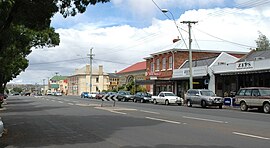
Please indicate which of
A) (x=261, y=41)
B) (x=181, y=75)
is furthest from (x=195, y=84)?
(x=261, y=41)

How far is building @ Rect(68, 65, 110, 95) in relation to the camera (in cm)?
13125

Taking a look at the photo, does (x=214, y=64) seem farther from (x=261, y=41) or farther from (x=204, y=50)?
(x=261, y=41)

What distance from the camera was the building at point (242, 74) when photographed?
37.0 m

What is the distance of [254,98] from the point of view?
2969 cm

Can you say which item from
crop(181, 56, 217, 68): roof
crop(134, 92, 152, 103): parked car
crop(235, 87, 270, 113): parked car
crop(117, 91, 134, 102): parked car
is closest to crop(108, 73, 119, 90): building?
crop(117, 91, 134, 102): parked car

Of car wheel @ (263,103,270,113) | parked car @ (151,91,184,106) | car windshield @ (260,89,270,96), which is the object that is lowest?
car wheel @ (263,103,270,113)

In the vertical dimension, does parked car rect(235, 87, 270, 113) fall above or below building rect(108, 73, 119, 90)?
below

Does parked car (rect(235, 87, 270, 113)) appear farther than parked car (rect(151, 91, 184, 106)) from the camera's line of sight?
No

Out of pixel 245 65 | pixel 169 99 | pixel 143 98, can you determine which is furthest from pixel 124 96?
pixel 245 65

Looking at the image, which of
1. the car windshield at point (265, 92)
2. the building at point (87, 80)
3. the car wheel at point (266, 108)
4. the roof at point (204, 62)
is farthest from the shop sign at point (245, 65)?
the building at point (87, 80)

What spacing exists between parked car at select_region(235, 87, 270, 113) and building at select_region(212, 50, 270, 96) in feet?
19.3

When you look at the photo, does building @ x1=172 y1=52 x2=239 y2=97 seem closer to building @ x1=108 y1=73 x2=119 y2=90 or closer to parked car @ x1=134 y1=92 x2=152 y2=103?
parked car @ x1=134 y1=92 x2=152 y2=103

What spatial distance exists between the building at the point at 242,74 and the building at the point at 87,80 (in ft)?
285

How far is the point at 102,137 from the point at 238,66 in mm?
29321
